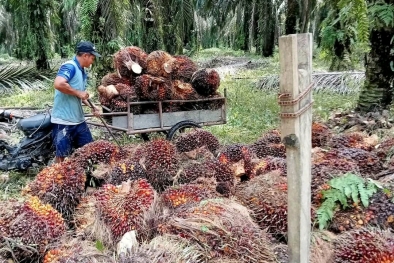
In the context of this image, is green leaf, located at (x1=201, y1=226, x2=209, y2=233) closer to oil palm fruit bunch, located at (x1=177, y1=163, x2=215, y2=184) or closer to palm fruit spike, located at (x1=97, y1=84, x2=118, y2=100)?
oil palm fruit bunch, located at (x1=177, y1=163, x2=215, y2=184)

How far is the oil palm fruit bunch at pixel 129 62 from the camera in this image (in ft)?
16.5

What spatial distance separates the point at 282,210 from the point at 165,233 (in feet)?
2.49

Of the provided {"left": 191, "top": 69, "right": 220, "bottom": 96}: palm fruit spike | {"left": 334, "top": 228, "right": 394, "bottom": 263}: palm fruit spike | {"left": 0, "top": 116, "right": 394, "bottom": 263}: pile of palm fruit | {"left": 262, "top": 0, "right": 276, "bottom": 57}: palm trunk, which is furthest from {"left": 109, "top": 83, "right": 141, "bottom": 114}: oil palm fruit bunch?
Answer: {"left": 262, "top": 0, "right": 276, "bottom": 57}: palm trunk

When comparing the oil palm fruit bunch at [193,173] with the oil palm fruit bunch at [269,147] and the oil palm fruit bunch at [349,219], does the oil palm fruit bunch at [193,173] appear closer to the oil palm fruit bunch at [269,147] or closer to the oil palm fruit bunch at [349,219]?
the oil palm fruit bunch at [269,147]

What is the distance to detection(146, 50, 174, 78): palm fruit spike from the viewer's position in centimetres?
494

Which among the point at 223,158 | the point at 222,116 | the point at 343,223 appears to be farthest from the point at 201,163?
the point at 222,116

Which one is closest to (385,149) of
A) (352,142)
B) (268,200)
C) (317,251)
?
(352,142)

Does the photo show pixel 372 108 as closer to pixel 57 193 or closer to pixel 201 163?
pixel 201 163

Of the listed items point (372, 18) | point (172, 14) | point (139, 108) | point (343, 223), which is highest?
point (172, 14)

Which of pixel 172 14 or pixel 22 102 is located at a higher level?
pixel 172 14

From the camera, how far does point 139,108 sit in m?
4.80

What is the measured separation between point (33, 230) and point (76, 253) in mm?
485

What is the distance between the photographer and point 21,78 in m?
11.4

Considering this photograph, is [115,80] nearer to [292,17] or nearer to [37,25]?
[292,17]
